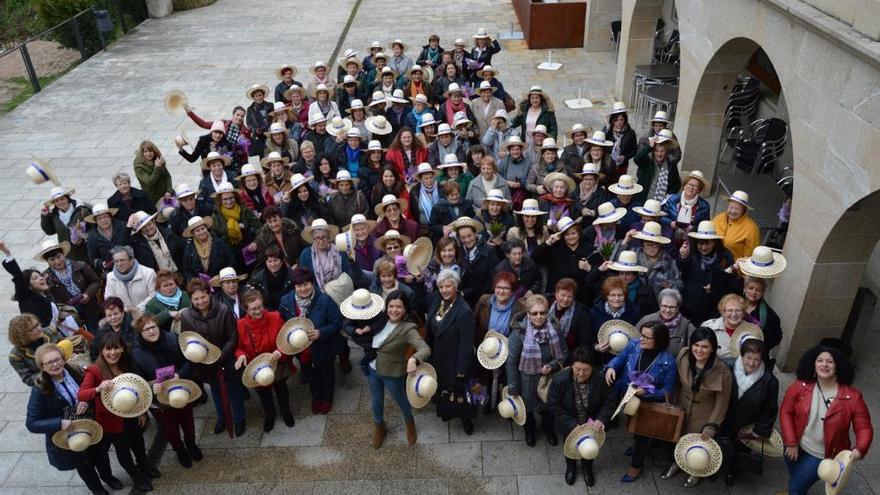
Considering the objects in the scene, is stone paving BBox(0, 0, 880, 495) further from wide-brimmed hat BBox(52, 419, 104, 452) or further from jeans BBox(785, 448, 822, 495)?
wide-brimmed hat BBox(52, 419, 104, 452)

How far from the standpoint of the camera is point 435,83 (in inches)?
474

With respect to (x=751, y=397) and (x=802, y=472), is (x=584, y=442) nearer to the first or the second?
(x=751, y=397)

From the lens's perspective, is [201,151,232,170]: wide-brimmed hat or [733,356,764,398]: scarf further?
[201,151,232,170]: wide-brimmed hat

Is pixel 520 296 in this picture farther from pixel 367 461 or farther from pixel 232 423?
pixel 232 423

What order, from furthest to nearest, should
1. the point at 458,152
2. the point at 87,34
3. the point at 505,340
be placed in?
the point at 87,34
the point at 458,152
the point at 505,340

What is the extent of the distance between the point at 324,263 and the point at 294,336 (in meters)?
1.21

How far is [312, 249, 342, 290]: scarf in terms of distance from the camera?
6957 mm

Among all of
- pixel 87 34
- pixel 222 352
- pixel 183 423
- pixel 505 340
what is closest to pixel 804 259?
pixel 505 340

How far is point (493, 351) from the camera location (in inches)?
227

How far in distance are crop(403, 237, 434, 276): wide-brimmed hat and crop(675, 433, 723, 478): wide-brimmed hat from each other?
2.94 m

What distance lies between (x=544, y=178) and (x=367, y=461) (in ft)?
13.1

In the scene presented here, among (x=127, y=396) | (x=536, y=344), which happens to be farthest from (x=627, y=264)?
(x=127, y=396)

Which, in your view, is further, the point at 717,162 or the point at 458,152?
the point at 717,162

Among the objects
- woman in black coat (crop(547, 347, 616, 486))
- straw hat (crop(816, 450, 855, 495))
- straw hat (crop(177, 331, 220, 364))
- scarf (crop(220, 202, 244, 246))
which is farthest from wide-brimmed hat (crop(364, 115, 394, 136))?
straw hat (crop(816, 450, 855, 495))
